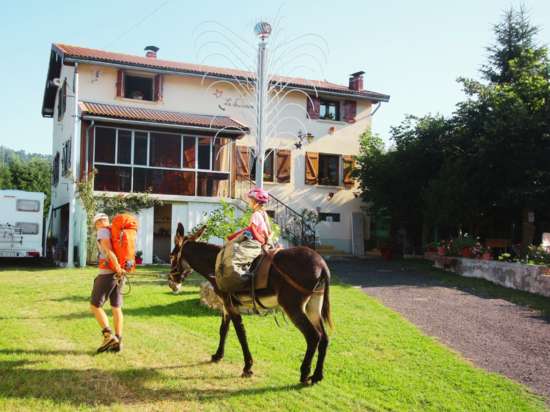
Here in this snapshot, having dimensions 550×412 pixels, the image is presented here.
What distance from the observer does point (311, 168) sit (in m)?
25.5

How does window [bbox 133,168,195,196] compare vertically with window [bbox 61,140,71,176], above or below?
below

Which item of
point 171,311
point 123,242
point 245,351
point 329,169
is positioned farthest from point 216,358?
point 329,169

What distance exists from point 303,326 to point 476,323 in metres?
5.43

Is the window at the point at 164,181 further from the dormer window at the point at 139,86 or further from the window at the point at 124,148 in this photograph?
the dormer window at the point at 139,86

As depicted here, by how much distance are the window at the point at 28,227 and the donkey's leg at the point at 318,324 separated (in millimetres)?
16330

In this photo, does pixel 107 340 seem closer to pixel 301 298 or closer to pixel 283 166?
pixel 301 298

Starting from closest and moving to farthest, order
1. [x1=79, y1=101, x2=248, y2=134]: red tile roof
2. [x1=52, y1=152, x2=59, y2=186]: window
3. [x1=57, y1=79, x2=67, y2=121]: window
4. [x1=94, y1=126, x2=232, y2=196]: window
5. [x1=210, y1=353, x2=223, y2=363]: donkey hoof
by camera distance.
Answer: [x1=210, y1=353, x2=223, y2=363]: donkey hoof, [x1=79, y1=101, x2=248, y2=134]: red tile roof, [x1=94, y1=126, x2=232, y2=196]: window, [x1=57, y1=79, x2=67, y2=121]: window, [x1=52, y1=152, x2=59, y2=186]: window

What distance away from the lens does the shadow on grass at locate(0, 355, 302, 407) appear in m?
5.31

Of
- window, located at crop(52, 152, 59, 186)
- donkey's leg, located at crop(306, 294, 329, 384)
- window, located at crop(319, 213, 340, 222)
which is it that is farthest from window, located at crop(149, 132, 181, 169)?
donkey's leg, located at crop(306, 294, 329, 384)

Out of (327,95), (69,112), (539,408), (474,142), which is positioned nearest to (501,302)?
(539,408)

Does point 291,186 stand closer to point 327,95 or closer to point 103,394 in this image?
point 327,95

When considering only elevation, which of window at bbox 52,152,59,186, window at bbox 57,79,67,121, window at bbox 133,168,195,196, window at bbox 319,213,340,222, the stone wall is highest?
window at bbox 57,79,67,121

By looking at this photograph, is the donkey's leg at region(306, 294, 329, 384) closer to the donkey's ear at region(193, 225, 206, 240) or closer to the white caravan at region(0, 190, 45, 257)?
the donkey's ear at region(193, 225, 206, 240)

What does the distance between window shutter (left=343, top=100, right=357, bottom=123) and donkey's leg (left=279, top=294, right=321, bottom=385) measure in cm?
2126
